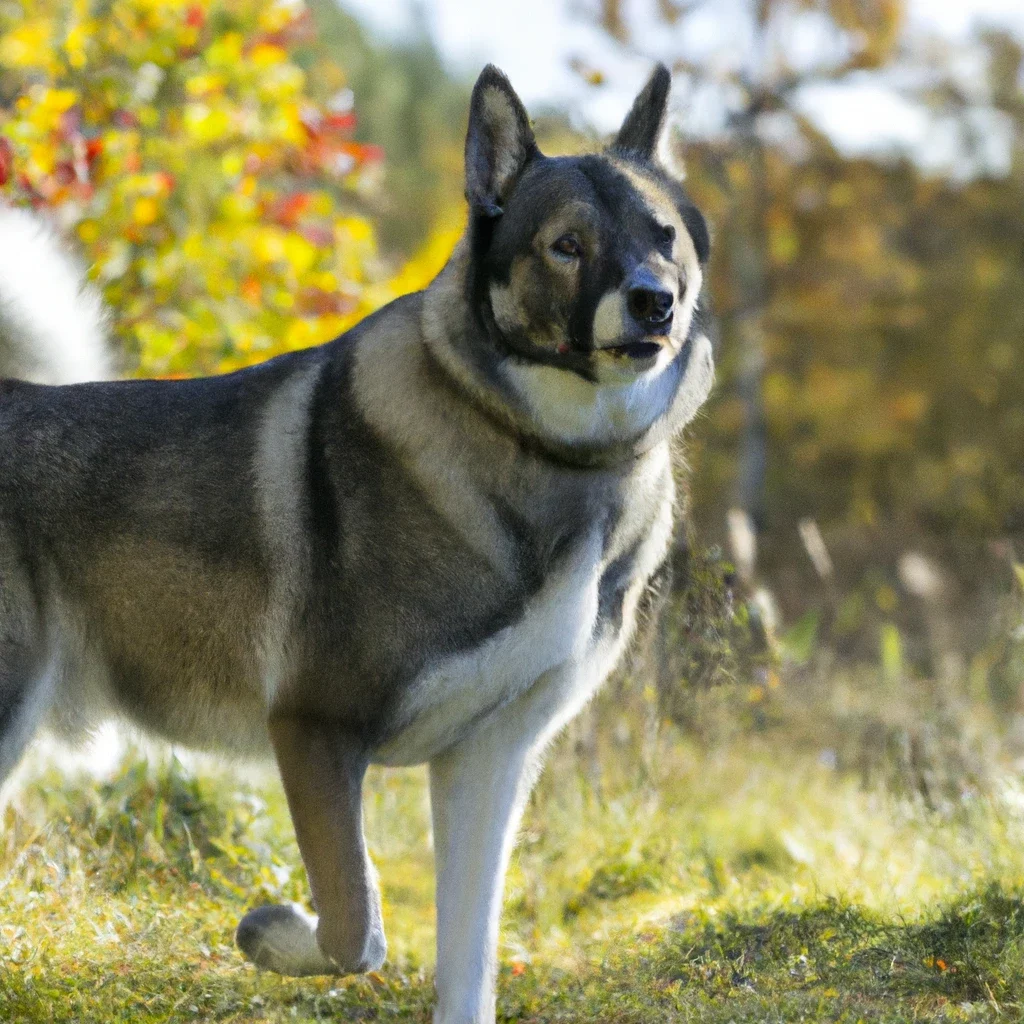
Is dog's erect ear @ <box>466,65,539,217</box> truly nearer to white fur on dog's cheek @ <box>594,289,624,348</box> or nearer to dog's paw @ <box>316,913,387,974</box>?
white fur on dog's cheek @ <box>594,289,624,348</box>

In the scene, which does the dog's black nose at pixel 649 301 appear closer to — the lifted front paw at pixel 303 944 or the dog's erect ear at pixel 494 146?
the dog's erect ear at pixel 494 146

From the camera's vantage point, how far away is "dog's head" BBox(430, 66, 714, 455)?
3.28m

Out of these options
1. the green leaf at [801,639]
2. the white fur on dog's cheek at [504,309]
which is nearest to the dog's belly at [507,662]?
the white fur on dog's cheek at [504,309]

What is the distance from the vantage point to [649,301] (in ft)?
10.5

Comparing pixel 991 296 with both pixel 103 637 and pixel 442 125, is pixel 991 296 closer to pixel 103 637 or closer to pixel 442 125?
pixel 442 125

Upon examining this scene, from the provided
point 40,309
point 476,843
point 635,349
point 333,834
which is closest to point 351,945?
point 333,834

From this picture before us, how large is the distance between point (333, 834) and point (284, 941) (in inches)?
16.0

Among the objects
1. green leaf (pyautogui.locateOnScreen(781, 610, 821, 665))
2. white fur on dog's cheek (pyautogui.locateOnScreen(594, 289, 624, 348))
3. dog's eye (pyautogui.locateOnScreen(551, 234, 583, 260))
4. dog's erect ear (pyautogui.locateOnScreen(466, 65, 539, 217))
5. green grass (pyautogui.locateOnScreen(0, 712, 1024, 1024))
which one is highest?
dog's erect ear (pyautogui.locateOnScreen(466, 65, 539, 217))

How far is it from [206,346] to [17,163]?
4.04 feet

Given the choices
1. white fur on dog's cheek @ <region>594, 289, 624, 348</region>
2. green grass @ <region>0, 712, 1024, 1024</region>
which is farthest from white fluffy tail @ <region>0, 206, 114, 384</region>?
white fur on dog's cheek @ <region>594, 289, 624, 348</region>

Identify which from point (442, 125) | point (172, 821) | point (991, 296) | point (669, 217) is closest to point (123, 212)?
point (172, 821)

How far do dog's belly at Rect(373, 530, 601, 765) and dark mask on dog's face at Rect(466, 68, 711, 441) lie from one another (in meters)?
0.39

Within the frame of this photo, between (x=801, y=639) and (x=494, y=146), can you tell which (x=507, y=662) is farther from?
(x=801, y=639)

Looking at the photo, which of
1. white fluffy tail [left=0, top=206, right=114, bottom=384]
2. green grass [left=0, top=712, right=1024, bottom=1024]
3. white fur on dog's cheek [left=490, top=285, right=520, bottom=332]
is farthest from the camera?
white fluffy tail [left=0, top=206, right=114, bottom=384]
